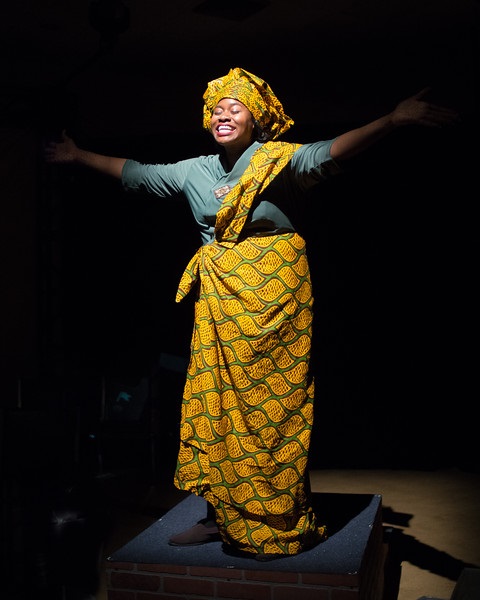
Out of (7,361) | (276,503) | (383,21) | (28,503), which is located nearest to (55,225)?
(7,361)

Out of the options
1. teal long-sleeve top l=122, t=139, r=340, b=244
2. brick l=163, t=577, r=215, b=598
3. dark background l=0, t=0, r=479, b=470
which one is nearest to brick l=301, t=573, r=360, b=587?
brick l=163, t=577, r=215, b=598

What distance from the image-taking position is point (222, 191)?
2701 millimetres

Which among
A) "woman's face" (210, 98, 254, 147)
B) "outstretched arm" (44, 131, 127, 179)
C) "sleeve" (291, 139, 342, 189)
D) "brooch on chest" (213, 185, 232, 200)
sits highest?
"woman's face" (210, 98, 254, 147)

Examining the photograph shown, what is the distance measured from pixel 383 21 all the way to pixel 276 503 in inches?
154

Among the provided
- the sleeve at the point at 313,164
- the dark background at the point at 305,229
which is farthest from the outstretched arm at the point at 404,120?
the dark background at the point at 305,229

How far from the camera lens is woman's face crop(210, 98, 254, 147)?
2654 mm

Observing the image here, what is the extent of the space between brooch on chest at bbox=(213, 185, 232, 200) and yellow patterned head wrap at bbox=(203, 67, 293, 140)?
23 centimetres

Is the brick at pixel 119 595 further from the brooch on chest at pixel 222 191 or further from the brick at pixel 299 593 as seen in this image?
the brooch on chest at pixel 222 191

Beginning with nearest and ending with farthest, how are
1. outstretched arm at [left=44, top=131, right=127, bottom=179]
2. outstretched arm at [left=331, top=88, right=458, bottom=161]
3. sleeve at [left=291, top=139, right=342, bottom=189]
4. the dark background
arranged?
1. outstretched arm at [left=331, top=88, right=458, bottom=161]
2. sleeve at [left=291, top=139, right=342, bottom=189]
3. outstretched arm at [left=44, top=131, right=127, bottom=179]
4. the dark background

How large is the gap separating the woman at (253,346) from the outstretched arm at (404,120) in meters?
0.16

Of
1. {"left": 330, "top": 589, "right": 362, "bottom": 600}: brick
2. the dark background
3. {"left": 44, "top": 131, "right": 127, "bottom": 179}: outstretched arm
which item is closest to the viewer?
{"left": 330, "top": 589, "right": 362, "bottom": 600}: brick

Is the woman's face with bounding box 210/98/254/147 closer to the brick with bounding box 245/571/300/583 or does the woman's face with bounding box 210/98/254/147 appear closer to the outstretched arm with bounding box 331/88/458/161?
the outstretched arm with bounding box 331/88/458/161

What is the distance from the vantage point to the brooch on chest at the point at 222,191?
269 centimetres

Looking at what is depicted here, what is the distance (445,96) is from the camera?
5.95 metres
